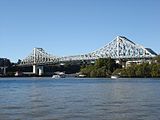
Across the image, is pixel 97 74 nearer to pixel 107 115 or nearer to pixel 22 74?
pixel 22 74

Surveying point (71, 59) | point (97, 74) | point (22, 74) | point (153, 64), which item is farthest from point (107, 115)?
point (22, 74)

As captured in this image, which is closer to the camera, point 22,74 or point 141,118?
point 141,118

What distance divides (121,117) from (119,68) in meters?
136

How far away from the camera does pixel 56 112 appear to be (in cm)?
2602

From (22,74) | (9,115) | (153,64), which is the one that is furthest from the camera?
(22,74)

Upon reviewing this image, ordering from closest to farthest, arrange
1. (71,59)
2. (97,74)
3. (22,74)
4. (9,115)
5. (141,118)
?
1. (141,118)
2. (9,115)
3. (97,74)
4. (71,59)
5. (22,74)

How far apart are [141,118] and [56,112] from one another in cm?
520

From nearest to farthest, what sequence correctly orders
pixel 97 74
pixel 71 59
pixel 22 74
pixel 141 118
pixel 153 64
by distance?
1. pixel 141 118
2. pixel 153 64
3. pixel 97 74
4. pixel 71 59
5. pixel 22 74

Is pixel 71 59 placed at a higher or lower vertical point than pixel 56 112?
higher

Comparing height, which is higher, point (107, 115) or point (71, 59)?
point (71, 59)

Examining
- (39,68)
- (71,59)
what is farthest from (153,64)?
(39,68)

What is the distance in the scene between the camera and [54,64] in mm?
186000

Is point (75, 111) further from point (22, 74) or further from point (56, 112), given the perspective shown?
point (22, 74)

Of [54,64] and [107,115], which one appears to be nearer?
[107,115]
